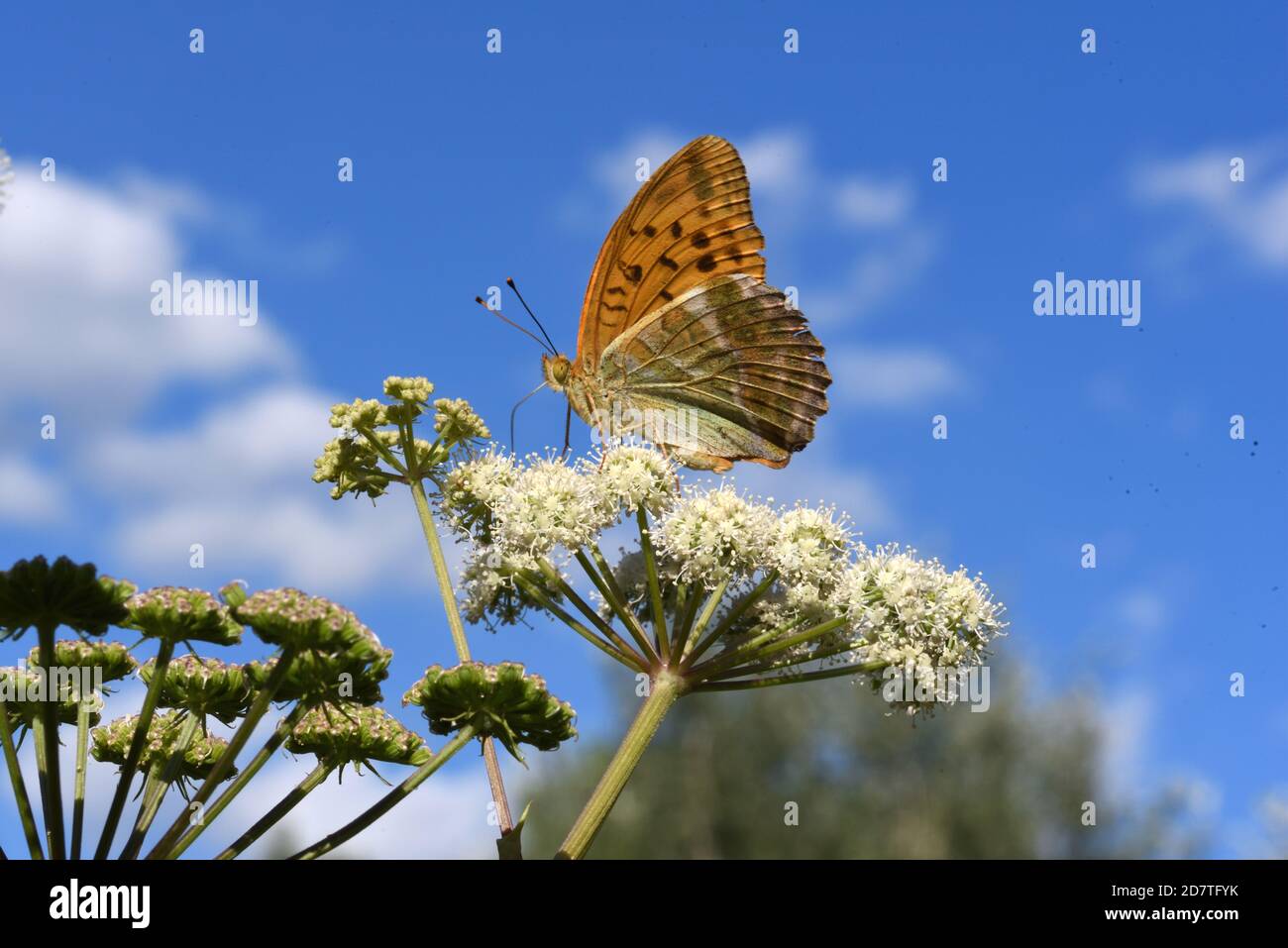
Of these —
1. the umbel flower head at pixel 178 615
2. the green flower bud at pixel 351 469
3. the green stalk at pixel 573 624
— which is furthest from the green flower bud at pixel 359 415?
the umbel flower head at pixel 178 615

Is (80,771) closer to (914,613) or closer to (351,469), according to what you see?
(351,469)

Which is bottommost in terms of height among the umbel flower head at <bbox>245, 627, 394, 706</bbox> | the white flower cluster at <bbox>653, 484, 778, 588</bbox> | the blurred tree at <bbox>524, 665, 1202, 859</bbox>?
the blurred tree at <bbox>524, 665, 1202, 859</bbox>

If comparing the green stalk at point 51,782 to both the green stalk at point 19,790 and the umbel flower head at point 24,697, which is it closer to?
the green stalk at point 19,790

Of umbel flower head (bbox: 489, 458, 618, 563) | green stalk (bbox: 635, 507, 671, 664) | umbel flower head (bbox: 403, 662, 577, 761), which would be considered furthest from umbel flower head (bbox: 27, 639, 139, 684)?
green stalk (bbox: 635, 507, 671, 664)

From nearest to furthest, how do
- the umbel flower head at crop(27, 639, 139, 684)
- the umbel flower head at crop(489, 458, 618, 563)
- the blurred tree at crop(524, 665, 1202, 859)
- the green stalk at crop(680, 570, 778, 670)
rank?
the umbel flower head at crop(27, 639, 139, 684) < the green stalk at crop(680, 570, 778, 670) < the umbel flower head at crop(489, 458, 618, 563) < the blurred tree at crop(524, 665, 1202, 859)

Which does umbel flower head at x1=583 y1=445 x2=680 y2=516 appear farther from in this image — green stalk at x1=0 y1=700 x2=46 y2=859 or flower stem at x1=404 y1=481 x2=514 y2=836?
green stalk at x1=0 y1=700 x2=46 y2=859

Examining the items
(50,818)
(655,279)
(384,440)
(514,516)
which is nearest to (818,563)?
(514,516)
